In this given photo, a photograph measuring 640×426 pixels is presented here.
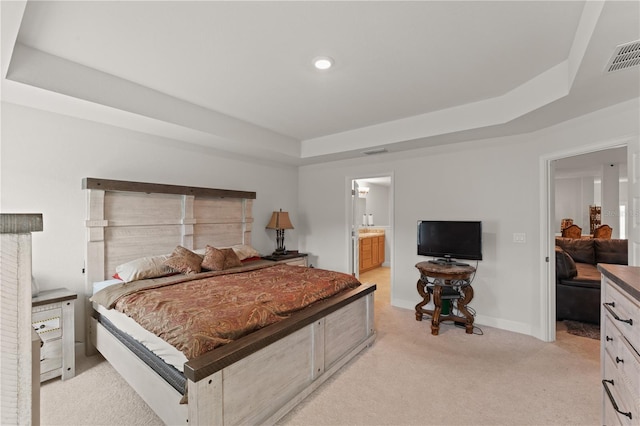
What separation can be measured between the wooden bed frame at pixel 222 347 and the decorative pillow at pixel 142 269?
0.30 meters

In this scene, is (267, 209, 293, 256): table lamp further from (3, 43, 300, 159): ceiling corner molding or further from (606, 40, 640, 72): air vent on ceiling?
(606, 40, 640, 72): air vent on ceiling

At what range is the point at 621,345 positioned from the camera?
1.34m

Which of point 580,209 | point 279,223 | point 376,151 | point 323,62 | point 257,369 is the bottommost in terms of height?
point 257,369

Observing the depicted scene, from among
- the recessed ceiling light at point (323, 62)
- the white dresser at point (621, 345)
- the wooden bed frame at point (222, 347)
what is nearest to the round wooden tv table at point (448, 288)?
the wooden bed frame at point (222, 347)

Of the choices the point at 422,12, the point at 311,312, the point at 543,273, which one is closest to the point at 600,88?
the point at 422,12

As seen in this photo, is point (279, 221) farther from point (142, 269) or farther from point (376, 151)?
point (142, 269)

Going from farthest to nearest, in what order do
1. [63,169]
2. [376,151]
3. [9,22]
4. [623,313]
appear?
1. [376,151]
2. [63,169]
3. [9,22]
4. [623,313]

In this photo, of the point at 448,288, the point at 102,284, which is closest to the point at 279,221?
the point at 102,284

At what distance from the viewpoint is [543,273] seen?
3.34m

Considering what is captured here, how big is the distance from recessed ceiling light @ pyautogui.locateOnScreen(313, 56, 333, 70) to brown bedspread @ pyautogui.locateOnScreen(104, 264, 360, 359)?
1848 mm

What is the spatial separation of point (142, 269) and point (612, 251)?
6580 millimetres

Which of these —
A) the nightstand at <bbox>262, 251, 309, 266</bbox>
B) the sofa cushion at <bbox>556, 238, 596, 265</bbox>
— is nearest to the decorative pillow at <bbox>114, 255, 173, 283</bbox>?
the nightstand at <bbox>262, 251, 309, 266</bbox>

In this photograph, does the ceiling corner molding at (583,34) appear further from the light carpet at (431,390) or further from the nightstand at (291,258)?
the nightstand at (291,258)

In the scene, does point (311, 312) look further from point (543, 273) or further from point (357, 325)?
point (543, 273)
